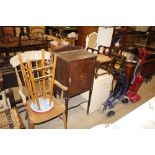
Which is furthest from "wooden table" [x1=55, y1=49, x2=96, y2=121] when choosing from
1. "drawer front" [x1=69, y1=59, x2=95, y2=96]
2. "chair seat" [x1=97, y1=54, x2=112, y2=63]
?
"chair seat" [x1=97, y1=54, x2=112, y2=63]

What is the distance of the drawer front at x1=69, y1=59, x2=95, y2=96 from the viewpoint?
1899 millimetres

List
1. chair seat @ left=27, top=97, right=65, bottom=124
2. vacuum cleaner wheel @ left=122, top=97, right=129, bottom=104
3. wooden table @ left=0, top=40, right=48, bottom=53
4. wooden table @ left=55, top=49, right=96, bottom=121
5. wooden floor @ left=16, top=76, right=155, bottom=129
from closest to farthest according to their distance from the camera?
chair seat @ left=27, top=97, right=65, bottom=124, wooden table @ left=55, top=49, right=96, bottom=121, wooden floor @ left=16, top=76, right=155, bottom=129, vacuum cleaner wheel @ left=122, top=97, right=129, bottom=104, wooden table @ left=0, top=40, right=48, bottom=53

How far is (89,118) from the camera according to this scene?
2.48 m

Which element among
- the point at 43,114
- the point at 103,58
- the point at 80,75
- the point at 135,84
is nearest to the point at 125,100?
the point at 135,84

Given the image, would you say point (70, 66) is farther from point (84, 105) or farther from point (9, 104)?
point (84, 105)

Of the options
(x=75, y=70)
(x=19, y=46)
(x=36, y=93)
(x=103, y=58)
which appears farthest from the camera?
→ (x=19, y=46)

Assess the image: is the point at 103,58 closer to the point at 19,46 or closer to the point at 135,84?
the point at 135,84

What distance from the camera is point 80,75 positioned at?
201 cm

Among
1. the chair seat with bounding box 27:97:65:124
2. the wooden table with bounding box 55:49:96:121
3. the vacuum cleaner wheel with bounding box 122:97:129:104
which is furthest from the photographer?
the vacuum cleaner wheel with bounding box 122:97:129:104

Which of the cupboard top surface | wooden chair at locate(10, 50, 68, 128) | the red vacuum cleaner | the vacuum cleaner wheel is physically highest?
the cupboard top surface

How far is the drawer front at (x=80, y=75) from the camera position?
1.90 metres

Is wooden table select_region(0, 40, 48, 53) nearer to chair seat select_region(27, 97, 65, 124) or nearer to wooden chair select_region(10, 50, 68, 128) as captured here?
wooden chair select_region(10, 50, 68, 128)
